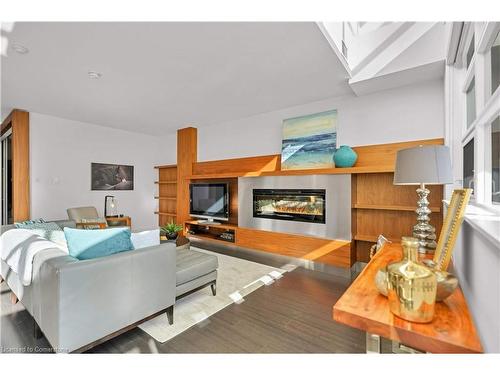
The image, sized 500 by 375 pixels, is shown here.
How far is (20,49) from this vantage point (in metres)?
2.31

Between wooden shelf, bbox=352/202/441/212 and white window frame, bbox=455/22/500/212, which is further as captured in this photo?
wooden shelf, bbox=352/202/441/212

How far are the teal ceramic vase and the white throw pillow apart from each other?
2.48 meters

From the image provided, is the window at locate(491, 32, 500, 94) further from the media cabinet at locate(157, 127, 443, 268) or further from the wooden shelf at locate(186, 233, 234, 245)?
the wooden shelf at locate(186, 233, 234, 245)

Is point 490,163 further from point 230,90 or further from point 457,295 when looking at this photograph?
point 230,90

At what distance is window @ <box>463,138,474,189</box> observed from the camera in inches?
66.4

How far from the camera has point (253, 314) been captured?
86.0 inches

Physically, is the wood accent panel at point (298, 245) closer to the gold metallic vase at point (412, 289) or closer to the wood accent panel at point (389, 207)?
the wood accent panel at point (389, 207)

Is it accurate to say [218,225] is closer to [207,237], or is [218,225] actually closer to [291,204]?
[207,237]

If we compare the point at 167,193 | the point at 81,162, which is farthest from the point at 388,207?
the point at 81,162

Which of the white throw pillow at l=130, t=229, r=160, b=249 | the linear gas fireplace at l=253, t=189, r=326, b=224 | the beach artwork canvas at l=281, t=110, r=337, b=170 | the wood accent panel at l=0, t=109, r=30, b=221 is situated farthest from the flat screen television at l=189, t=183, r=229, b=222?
the wood accent panel at l=0, t=109, r=30, b=221

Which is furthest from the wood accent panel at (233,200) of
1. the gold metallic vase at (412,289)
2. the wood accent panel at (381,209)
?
the gold metallic vase at (412,289)

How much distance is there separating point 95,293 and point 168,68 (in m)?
2.37

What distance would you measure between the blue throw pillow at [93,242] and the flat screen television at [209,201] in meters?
2.86

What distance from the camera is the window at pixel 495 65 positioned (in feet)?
3.58
